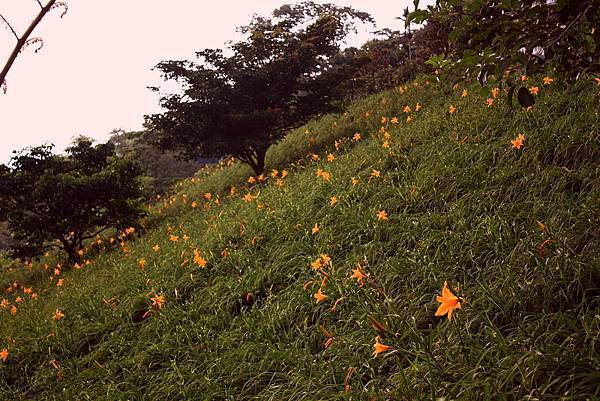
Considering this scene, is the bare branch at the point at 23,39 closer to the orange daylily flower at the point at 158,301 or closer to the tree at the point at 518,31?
the tree at the point at 518,31

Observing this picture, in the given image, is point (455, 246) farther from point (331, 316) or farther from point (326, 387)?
point (326, 387)

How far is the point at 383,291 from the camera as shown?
6.64 ft

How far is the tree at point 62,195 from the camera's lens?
25.7ft

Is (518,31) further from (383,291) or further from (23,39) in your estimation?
(23,39)

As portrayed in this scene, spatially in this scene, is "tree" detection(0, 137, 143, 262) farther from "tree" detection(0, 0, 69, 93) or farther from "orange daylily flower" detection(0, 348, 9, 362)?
"tree" detection(0, 0, 69, 93)

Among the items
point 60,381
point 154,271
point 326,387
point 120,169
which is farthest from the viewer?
point 120,169

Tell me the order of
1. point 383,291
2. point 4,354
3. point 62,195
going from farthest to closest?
point 62,195, point 4,354, point 383,291

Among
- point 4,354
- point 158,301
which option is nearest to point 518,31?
point 158,301

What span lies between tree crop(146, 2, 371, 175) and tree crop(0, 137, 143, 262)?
1.36 meters

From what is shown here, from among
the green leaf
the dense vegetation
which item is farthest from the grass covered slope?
the green leaf

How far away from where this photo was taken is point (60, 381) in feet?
11.8

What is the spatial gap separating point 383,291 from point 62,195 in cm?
777

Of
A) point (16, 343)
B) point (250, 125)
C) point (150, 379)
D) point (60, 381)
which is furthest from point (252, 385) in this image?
point (250, 125)

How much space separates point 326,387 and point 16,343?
4.07m
